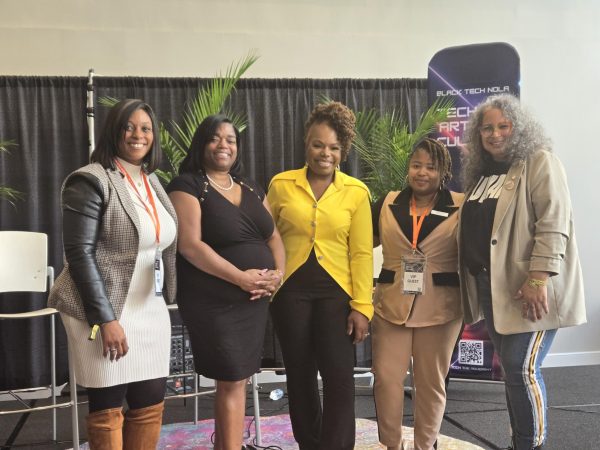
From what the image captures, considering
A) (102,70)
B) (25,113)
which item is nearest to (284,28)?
(102,70)

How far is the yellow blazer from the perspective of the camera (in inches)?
91.7

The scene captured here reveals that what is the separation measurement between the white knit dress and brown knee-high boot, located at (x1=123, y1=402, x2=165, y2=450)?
0.45 feet

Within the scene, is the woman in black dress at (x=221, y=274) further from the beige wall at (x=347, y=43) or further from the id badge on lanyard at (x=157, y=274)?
the beige wall at (x=347, y=43)

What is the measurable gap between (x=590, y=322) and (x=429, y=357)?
342cm

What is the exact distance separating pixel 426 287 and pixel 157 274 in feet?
3.72

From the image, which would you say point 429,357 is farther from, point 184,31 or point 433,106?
point 184,31

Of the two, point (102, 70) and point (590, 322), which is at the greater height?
point (102, 70)

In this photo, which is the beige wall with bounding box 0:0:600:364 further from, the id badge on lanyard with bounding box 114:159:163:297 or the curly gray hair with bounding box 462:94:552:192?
the id badge on lanyard with bounding box 114:159:163:297

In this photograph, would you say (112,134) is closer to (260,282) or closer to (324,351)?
(260,282)

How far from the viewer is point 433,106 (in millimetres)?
3855

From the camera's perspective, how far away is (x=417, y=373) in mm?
2453

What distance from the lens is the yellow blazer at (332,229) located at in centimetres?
233

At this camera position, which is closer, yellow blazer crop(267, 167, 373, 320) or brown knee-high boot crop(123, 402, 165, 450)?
brown knee-high boot crop(123, 402, 165, 450)

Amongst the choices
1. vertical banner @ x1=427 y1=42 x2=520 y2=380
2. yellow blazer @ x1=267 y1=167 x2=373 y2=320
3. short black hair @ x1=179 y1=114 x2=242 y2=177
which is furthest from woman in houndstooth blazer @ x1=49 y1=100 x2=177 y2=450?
vertical banner @ x1=427 y1=42 x2=520 y2=380
